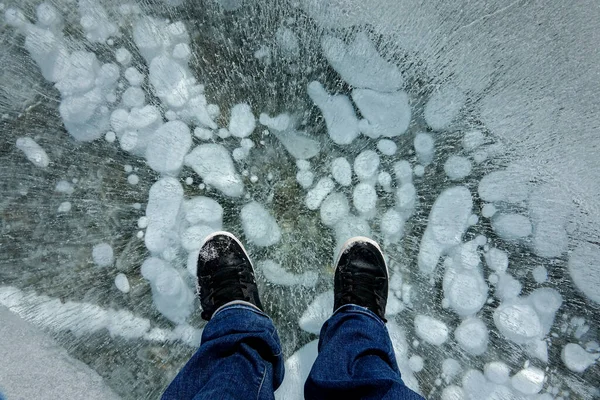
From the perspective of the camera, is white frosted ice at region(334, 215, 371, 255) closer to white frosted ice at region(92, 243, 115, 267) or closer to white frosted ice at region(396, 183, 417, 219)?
white frosted ice at region(396, 183, 417, 219)

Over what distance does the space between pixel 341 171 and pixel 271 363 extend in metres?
0.40

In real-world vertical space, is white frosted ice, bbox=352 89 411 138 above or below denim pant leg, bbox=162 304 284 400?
above

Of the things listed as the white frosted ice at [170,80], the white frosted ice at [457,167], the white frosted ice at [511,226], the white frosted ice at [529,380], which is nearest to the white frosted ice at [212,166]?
the white frosted ice at [170,80]

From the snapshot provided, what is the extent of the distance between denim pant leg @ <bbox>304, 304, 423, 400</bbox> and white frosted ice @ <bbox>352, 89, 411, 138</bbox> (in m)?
0.37

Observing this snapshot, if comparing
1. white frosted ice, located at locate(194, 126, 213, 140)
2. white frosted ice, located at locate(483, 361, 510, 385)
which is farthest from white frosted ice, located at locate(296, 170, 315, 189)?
white frosted ice, located at locate(483, 361, 510, 385)

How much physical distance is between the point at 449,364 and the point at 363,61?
0.66 meters

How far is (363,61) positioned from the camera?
2.89ft

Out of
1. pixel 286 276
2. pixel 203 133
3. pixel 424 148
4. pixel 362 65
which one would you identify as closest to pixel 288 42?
pixel 362 65

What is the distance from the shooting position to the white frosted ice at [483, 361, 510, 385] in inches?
33.8

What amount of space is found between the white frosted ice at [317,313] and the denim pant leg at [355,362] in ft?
0.21

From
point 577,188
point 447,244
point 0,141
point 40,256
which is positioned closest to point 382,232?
point 447,244

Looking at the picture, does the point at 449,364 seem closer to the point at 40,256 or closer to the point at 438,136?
the point at 438,136

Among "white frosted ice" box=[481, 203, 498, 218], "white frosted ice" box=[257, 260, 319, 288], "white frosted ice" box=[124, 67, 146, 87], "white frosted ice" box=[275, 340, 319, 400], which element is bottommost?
"white frosted ice" box=[275, 340, 319, 400]

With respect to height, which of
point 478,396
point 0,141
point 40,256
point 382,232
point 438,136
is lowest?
point 478,396
